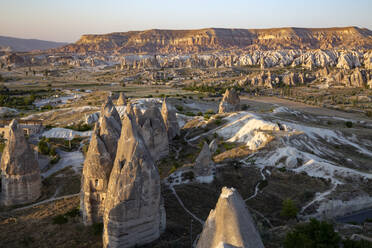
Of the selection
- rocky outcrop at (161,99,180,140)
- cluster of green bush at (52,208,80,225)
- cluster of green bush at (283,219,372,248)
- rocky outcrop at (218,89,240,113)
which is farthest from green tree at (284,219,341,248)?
rocky outcrop at (218,89,240,113)

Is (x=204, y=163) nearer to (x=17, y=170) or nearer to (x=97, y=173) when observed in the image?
(x=97, y=173)

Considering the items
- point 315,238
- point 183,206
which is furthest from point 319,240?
point 183,206

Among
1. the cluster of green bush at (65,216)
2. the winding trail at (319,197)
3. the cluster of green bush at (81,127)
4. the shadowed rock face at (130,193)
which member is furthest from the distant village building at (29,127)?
the winding trail at (319,197)

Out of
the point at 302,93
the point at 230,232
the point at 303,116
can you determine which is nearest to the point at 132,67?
the point at 302,93

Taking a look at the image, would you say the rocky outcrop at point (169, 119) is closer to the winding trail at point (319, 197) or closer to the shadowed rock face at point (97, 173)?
the winding trail at point (319, 197)

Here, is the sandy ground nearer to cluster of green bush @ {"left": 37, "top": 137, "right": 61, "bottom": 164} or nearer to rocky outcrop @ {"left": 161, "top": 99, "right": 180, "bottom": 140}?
rocky outcrop @ {"left": 161, "top": 99, "right": 180, "bottom": 140}

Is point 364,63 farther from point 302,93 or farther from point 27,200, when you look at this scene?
point 27,200
